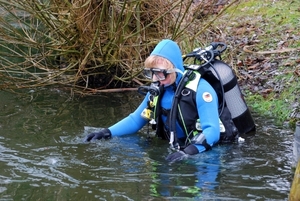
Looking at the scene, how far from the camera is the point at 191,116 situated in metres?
5.24

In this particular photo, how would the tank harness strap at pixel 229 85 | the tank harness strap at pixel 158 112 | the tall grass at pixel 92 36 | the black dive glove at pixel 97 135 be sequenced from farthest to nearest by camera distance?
the tall grass at pixel 92 36, the black dive glove at pixel 97 135, the tank harness strap at pixel 229 85, the tank harness strap at pixel 158 112

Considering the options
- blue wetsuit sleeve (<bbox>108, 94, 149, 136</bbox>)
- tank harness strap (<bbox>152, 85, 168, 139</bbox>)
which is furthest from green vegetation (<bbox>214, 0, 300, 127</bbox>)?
blue wetsuit sleeve (<bbox>108, 94, 149, 136</bbox>)

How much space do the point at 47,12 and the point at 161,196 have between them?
4140 mm

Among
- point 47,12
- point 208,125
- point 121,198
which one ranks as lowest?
point 121,198

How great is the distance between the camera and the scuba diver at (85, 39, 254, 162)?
5.07m

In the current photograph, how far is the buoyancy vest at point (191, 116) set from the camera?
5.21 m

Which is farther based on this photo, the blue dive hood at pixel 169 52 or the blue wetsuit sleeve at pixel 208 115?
the blue dive hood at pixel 169 52

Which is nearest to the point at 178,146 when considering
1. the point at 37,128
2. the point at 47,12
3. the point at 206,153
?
the point at 206,153

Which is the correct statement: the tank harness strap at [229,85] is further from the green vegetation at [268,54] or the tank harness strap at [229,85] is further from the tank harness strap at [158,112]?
the green vegetation at [268,54]

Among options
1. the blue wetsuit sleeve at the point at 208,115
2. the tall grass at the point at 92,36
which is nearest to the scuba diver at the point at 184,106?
the blue wetsuit sleeve at the point at 208,115

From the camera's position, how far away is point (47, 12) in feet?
24.2

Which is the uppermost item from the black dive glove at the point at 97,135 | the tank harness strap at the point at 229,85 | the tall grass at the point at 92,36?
the tall grass at the point at 92,36

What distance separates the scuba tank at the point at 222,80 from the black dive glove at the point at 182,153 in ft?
2.29

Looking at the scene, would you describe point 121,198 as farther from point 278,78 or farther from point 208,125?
point 278,78
